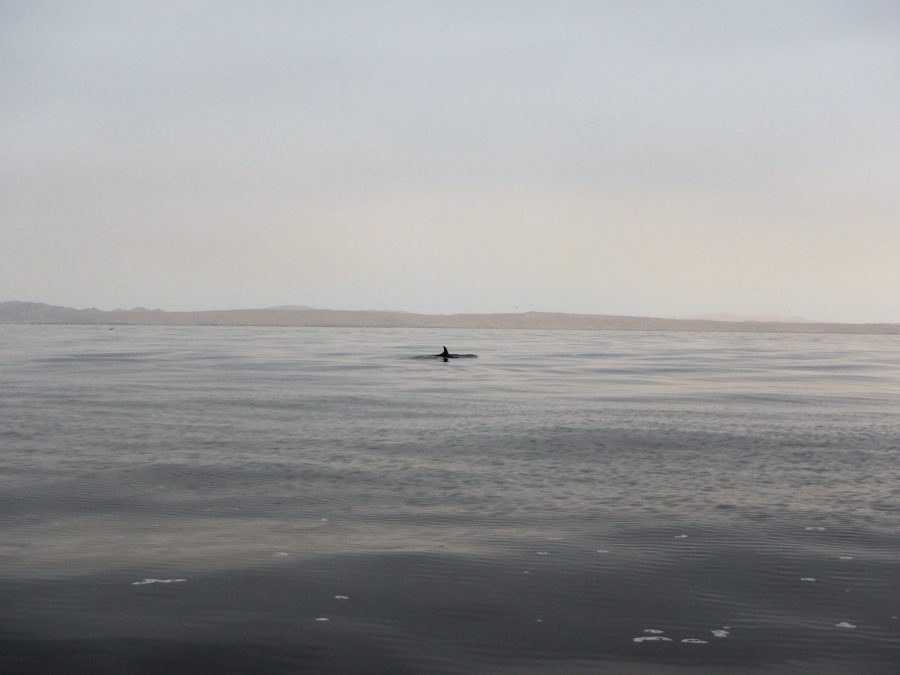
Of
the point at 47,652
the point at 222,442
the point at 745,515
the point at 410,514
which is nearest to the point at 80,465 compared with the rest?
the point at 222,442

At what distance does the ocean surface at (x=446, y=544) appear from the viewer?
7434 millimetres

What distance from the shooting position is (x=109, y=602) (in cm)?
840

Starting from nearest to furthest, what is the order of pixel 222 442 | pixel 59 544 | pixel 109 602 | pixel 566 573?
pixel 109 602
pixel 566 573
pixel 59 544
pixel 222 442

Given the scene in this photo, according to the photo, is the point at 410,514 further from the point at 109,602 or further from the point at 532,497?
the point at 109,602

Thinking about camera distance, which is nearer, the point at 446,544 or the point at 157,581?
the point at 157,581

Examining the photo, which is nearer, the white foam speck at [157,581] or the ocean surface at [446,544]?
the ocean surface at [446,544]

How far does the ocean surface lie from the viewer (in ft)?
24.4

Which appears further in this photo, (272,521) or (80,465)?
(80,465)

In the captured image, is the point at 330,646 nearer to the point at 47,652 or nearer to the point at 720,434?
the point at 47,652

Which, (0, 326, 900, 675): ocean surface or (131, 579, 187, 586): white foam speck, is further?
(131, 579, 187, 586): white foam speck

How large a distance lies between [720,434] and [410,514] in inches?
435

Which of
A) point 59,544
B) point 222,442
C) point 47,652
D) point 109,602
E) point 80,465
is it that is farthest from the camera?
point 222,442

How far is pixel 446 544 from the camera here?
10586 mm

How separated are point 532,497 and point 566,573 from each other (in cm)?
392
